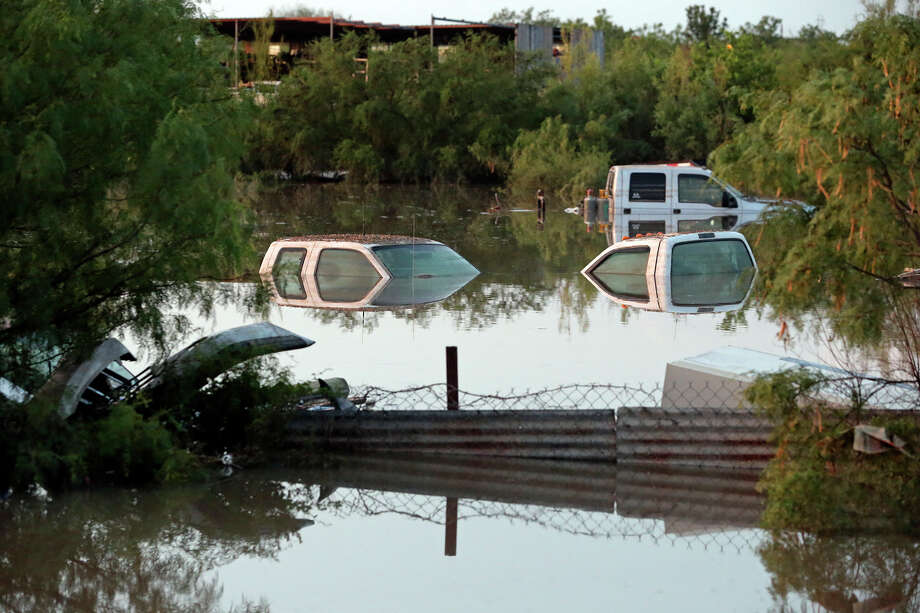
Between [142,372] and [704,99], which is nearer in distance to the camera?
[142,372]

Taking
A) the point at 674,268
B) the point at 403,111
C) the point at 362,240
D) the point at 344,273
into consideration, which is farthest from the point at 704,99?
the point at 344,273

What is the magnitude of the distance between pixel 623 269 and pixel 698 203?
1195cm

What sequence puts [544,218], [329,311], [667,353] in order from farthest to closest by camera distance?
[544,218]
[329,311]
[667,353]

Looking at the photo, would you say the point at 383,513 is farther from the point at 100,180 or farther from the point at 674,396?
the point at 100,180

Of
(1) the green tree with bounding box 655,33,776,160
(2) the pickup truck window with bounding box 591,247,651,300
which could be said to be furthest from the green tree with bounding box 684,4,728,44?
(2) the pickup truck window with bounding box 591,247,651,300

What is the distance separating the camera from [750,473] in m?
11.1

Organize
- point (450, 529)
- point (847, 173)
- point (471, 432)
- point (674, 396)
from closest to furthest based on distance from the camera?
point (847, 173), point (450, 529), point (471, 432), point (674, 396)

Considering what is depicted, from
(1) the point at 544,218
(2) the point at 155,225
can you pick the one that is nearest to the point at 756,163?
(2) the point at 155,225

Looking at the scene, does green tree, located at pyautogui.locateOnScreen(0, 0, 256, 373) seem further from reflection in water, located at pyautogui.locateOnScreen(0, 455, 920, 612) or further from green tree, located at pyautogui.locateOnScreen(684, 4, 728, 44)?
green tree, located at pyautogui.locateOnScreen(684, 4, 728, 44)

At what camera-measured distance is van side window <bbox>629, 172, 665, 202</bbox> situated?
38.2 meters

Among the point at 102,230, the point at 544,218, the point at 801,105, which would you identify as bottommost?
the point at 544,218

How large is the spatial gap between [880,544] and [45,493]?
6.28 meters

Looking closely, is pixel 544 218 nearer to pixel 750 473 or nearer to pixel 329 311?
pixel 329 311

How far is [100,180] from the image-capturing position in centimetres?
1121
